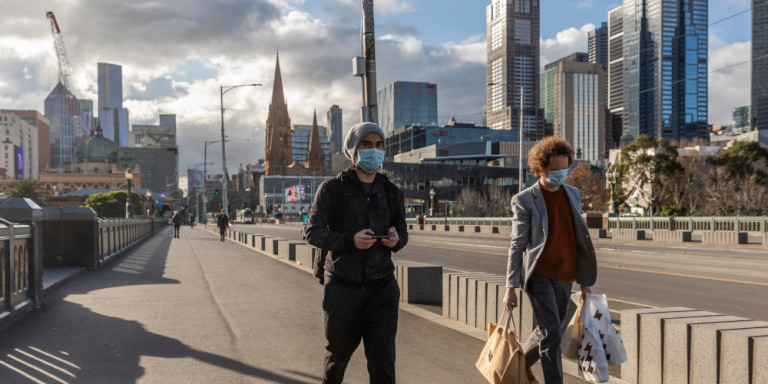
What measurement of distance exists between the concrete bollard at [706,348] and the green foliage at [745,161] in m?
54.3

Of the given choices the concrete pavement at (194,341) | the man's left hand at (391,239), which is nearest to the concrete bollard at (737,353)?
the concrete pavement at (194,341)

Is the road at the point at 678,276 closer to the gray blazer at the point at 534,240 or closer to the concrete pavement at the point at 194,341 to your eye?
the concrete pavement at the point at 194,341

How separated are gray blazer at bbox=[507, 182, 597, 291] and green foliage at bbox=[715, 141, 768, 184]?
5484 cm

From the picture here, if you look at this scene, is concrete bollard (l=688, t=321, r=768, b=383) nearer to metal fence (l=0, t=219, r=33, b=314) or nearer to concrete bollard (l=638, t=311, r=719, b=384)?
concrete bollard (l=638, t=311, r=719, b=384)

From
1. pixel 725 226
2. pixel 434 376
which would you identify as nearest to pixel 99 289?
pixel 434 376

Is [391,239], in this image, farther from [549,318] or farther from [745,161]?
[745,161]

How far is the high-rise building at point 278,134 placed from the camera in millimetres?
176500

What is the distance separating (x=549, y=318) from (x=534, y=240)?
54cm

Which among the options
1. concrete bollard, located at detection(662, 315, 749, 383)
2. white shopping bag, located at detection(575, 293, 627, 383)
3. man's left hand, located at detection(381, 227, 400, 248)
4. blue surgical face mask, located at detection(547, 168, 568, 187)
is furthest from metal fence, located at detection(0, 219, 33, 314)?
concrete bollard, located at detection(662, 315, 749, 383)

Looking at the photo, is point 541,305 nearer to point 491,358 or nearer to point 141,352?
point 491,358

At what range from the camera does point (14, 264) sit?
26.7ft

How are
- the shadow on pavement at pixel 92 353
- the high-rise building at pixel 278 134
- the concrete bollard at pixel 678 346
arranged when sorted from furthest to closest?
1. the high-rise building at pixel 278 134
2. the shadow on pavement at pixel 92 353
3. the concrete bollard at pixel 678 346

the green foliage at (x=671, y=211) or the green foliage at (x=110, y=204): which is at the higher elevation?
the green foliage at (x=671, y=211)

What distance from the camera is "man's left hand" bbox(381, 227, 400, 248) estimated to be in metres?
3.79
